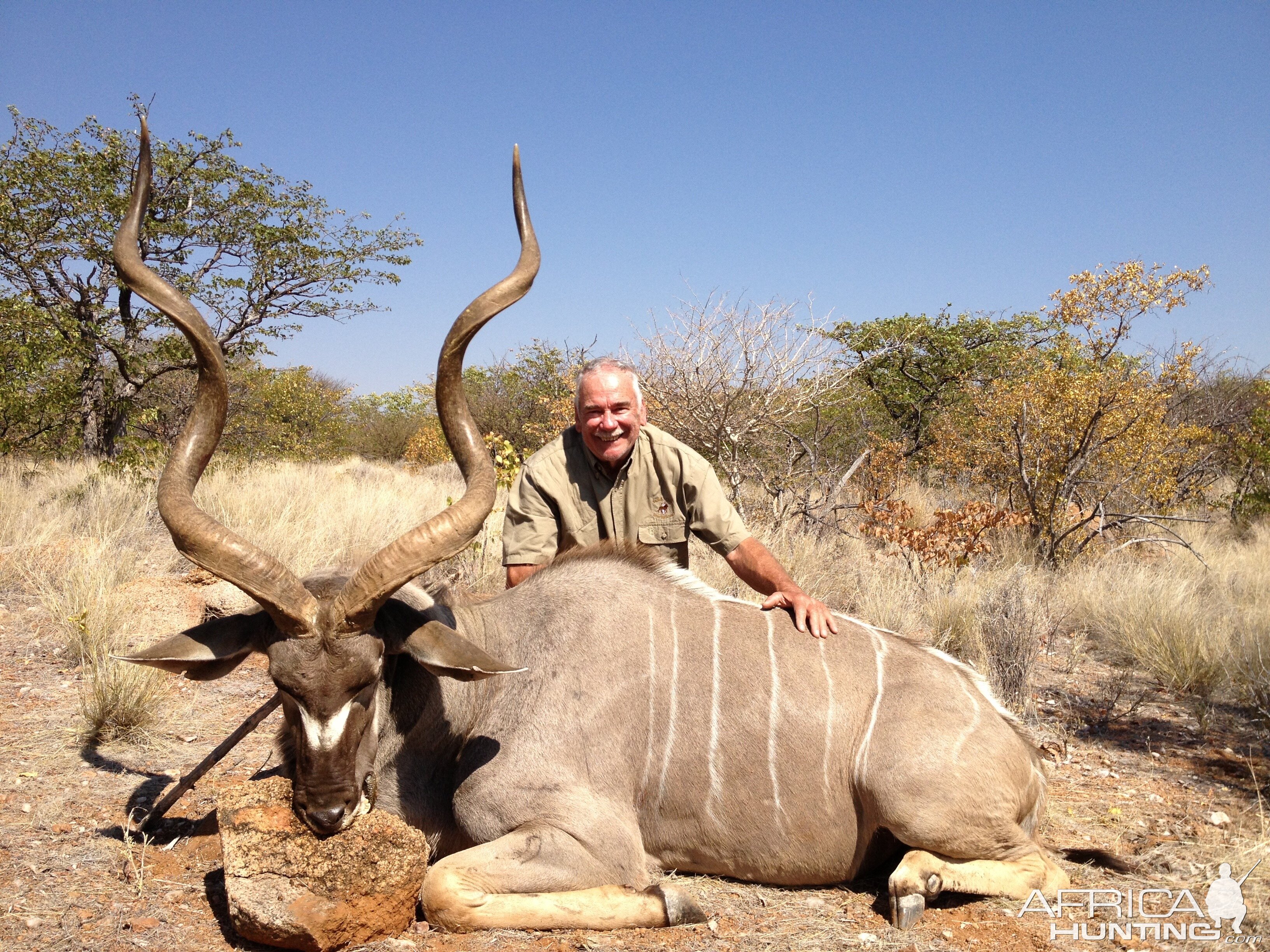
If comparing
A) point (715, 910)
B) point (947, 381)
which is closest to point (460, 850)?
point (715, 910)

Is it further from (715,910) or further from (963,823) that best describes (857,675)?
(715,910)

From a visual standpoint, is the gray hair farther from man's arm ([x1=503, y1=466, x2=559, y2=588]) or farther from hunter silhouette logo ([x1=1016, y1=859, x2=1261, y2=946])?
hunter silhouette logo ([x1=1016, y1=859, x2=1261, y2=946])

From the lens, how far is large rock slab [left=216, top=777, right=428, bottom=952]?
2.82 metres

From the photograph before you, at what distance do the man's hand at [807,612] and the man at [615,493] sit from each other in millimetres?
539

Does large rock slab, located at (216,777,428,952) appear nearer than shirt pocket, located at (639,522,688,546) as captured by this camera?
Yes

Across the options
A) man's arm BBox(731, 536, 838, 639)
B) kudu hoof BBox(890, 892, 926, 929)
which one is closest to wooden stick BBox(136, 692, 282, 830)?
man's arm BBox(731, 536, 838, 639)

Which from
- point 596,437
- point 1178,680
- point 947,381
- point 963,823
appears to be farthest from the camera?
point 947,381

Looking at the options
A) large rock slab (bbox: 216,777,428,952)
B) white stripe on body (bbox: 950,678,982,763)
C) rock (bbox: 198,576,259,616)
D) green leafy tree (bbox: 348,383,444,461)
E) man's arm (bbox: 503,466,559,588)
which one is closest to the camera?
large rock slab (bbox: 216,777,428,952)

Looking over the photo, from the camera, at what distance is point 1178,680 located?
610cm

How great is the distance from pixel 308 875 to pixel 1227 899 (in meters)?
3.18

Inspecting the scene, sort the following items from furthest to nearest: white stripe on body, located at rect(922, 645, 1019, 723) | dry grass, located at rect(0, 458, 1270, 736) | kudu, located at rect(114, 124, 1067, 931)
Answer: dry grass, located at rect(0, 458, 1270, 736) < white stripe on body, located at rect(922, 645, 1019, 723) < kudu, located at rect(114, 124, 1067, 931)

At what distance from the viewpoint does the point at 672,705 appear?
137 inches

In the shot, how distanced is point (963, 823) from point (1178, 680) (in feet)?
12.2

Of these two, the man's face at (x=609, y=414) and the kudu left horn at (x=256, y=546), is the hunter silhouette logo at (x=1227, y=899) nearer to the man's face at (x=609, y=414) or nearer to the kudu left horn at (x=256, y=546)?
the kudu left horn at (x=256, y=546)
